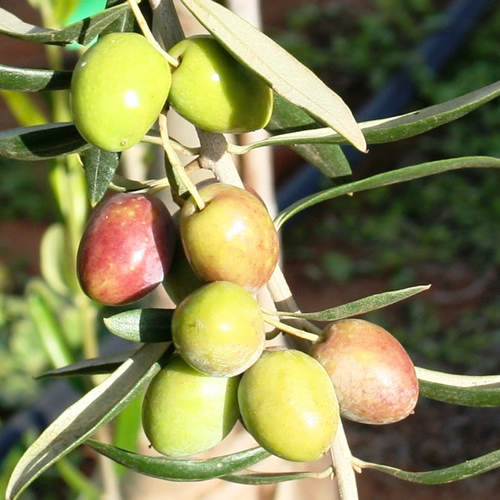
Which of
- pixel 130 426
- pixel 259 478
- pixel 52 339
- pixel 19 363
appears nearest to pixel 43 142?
pixel 259 478

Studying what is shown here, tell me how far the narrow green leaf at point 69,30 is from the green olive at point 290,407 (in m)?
0.21

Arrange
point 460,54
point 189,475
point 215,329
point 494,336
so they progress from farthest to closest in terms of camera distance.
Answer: point 460,54, point 494,336, point 189,475, point 215,329

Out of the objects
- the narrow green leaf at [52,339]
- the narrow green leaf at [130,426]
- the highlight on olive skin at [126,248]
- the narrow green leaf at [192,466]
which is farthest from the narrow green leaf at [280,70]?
the narrow green leaf at [52,339]

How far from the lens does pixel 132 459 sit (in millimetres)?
569

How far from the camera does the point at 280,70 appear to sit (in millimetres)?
461

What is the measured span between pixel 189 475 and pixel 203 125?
8.8 inches

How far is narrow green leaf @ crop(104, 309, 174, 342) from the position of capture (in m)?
0.53

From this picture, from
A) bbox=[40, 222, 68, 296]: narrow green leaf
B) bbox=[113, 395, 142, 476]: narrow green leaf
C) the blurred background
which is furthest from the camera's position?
the blurred background

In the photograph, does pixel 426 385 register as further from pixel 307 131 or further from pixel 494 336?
pixel 494 336

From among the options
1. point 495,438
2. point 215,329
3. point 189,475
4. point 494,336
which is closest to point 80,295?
point 189,475

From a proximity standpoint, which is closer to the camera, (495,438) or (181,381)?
(181,381)

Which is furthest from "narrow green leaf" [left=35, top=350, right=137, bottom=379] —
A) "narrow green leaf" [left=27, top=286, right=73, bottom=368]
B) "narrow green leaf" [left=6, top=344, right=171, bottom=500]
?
"narrow green leaf" [left=27, top=286, right=73, bottom=368]

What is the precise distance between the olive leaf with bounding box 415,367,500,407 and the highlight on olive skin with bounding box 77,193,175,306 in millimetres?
186

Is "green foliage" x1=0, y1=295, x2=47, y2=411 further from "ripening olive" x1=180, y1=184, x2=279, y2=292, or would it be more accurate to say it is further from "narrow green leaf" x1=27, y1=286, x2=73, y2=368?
"ripening olive" x1=180, y1=184, x2=279, y2=292
